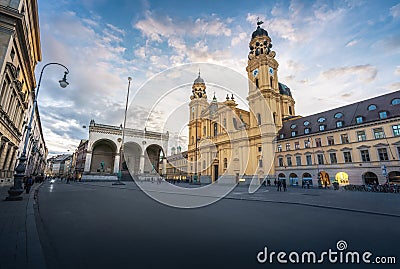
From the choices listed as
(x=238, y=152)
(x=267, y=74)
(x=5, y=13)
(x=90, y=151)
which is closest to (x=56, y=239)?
(x=5, y=13)

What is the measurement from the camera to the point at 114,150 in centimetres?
5775

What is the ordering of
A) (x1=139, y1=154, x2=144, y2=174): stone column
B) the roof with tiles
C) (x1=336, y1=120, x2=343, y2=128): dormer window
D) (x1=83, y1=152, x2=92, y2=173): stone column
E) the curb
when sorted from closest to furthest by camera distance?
the curb < the roof with tiles < (x1=336, y1=120, x2=343, y2=128): dormer window < (x1=83, y1=152, x2=92, y2=173): stone column < (x1=139, y1=154, x2=144, y2=174): stone column

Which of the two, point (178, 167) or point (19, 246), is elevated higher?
point (178, 167)

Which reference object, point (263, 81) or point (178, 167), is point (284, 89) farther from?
point (178, 167)

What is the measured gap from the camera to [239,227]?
19.1 feet

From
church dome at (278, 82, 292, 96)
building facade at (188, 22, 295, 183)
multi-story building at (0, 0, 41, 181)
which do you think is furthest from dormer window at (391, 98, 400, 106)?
multi-story building at (0, 0, 41, 181)

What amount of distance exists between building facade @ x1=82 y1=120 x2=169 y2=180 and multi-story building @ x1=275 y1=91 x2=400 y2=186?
31.8 meters

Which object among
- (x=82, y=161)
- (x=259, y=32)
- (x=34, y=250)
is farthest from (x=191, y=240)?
(x=82, y=161)

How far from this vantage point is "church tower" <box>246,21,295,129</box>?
44469 millimetres

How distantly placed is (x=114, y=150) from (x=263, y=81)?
45.5 m

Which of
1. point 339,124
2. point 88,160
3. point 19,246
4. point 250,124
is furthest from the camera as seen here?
point 88,160

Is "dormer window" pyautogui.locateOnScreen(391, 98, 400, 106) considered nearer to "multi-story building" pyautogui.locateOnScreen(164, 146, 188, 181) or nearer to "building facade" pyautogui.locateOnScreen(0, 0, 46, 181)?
"building facade" pyautogui.locateOnScreen(0, 0, 46, 181)

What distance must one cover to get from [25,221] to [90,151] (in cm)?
5301

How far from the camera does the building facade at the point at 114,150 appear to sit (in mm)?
53659
